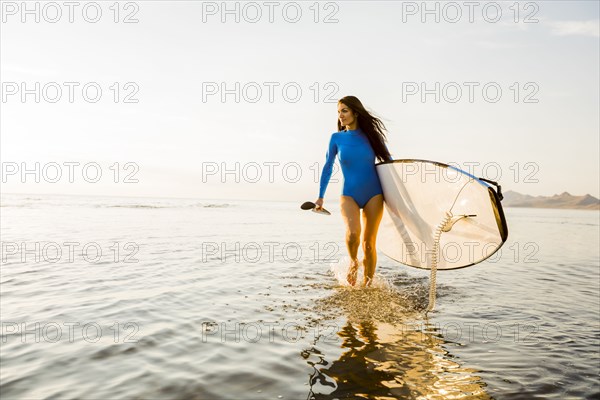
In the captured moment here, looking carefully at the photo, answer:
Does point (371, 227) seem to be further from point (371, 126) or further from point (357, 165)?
point (371, 126)

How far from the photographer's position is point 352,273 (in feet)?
20.9

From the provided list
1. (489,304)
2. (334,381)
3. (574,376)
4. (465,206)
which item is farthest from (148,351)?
(489,304)

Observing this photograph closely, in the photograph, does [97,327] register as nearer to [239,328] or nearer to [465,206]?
[239,328]

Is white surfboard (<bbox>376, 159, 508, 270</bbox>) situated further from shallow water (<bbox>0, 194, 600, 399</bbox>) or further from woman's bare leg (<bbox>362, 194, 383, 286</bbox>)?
shallow water (<bbox>0, 194, 600, 399</bbox>)

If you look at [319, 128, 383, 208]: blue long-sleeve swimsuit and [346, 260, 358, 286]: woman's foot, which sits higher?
[319, 128, 383, 208]: blue long-sleeve swimsuit

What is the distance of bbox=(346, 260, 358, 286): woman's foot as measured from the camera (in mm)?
6194

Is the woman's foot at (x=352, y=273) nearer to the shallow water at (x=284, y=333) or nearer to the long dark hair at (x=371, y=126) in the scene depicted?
the shallow water at (x=284, y=333)

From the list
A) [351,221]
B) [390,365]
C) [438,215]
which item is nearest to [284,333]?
[390,365]

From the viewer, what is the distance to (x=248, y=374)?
3293 mm

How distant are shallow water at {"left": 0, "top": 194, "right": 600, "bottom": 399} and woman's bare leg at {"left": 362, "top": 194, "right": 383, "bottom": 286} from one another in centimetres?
49

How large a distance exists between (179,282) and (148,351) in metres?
3.11

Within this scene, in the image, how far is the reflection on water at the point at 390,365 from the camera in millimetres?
3004

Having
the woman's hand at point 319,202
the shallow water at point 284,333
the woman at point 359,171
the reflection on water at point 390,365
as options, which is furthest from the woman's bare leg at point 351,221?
the reflection on water at point 390,365

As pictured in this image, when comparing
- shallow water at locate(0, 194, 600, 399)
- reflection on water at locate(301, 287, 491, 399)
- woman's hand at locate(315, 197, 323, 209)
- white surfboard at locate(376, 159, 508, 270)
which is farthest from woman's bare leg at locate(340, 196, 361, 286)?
reflection on water at locate(301, 287, 491, 399)
